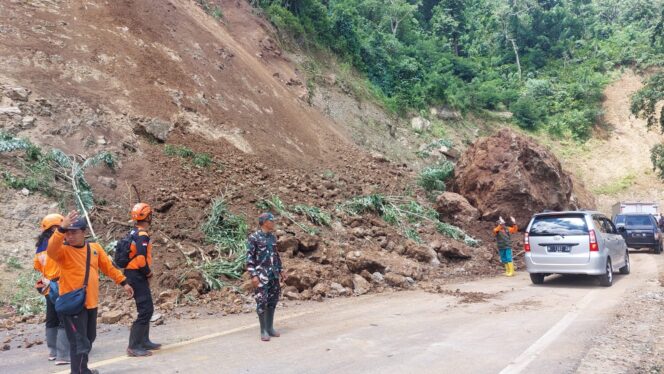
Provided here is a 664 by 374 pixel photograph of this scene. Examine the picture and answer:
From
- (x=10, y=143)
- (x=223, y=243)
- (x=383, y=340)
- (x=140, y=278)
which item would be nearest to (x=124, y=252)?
(x=140, y=278)

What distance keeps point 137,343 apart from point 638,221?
66.0 feet

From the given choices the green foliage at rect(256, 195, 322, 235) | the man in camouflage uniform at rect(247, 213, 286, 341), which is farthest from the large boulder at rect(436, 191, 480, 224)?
the man in camouflage uniform at rect(247, 213, 286, 341)

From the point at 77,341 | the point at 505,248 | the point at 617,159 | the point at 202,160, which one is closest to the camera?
the point at 77,341

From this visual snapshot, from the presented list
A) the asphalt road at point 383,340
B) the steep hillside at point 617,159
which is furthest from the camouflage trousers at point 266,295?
the steep hillside at point 617,159

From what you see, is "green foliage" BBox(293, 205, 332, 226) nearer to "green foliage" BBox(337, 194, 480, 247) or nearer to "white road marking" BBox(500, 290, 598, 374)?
"green foliage" BBox(337, 194, 480, 247)

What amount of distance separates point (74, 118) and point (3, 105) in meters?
1.46

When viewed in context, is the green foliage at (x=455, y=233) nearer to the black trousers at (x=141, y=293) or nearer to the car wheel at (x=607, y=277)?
the car wheel at (x=607, y=277)

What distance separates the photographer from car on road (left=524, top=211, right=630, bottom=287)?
1046 centimetres

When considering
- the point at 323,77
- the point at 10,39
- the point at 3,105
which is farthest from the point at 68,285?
the point at 323,77

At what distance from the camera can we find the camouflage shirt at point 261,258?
648cm

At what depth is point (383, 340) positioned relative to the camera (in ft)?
20.6

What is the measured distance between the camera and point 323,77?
2444cm

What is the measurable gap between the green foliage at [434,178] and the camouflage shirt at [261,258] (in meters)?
12.6

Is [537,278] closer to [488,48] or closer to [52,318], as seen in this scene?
[52,318]
